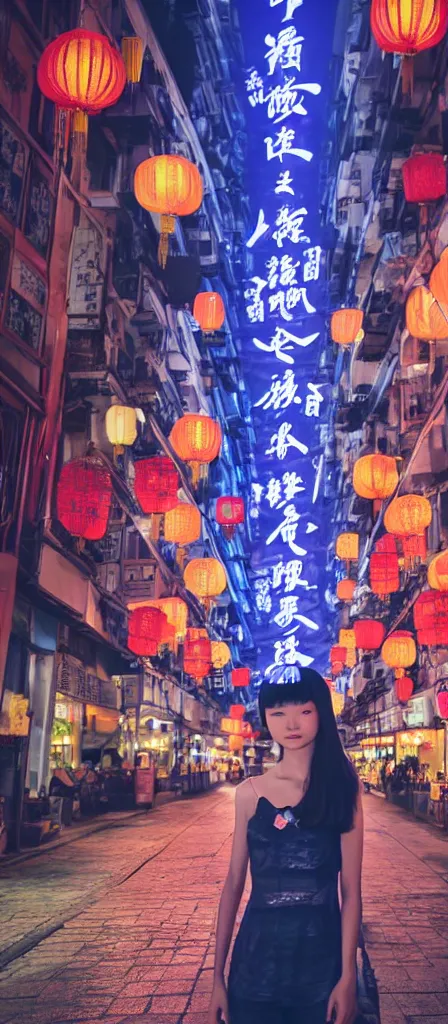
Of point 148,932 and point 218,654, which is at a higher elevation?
point 218,654

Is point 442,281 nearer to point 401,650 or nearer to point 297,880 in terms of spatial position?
point 297,880

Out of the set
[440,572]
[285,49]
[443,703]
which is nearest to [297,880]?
[440,572]

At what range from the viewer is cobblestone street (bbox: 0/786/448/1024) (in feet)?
21.1

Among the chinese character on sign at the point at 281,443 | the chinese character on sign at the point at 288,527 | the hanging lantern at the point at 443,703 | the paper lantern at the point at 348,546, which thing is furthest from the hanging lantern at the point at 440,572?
the chinese character on sign at the point at 288,527

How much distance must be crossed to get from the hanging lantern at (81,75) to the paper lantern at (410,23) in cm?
372

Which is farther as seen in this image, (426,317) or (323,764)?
(426,317)

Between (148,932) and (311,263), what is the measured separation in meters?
57.6

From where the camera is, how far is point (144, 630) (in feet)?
81.8

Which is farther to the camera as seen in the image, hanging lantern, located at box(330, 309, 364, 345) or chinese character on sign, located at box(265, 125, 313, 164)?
chinese character on sign, located at box(265, 125, 313, 164)

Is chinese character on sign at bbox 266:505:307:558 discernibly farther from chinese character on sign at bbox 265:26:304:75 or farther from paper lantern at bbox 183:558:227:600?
paper lantern at bbox 183:558:227:600

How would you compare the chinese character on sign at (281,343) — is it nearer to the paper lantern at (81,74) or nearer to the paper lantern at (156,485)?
the paper lantern at (156,485)

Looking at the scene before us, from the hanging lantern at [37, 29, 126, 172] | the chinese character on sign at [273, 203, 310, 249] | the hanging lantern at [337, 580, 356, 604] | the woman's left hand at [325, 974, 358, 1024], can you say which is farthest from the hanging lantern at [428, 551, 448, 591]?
the chinese character on sign at [273, 203, 310, 249]

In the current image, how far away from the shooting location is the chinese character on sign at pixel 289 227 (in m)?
61.8

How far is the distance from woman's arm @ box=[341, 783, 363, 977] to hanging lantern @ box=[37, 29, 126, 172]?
10.3m
